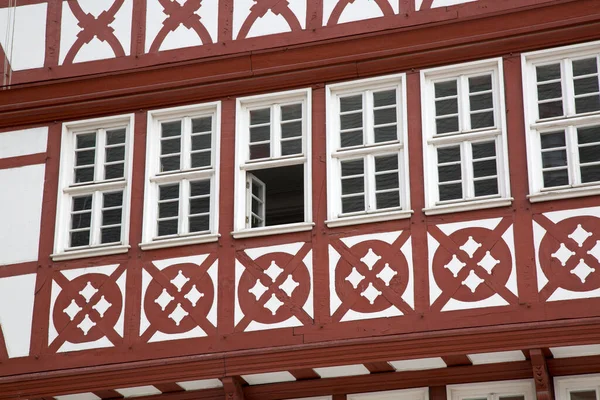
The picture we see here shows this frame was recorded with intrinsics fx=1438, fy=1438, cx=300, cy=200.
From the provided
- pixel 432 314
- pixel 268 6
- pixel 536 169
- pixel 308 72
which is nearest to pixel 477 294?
pixel 432 314

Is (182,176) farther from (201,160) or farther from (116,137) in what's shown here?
(116,137)

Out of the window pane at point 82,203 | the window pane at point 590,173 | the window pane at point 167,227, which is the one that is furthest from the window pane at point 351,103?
the window pane at point 82,203

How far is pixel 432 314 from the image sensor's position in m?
14.5

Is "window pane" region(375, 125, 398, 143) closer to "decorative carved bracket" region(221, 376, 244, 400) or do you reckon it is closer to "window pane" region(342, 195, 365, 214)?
"window pane" region(342, 195, 365, 214)

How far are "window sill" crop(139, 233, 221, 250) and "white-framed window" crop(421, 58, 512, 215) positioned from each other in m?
2.37

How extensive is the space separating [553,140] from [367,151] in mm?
1994

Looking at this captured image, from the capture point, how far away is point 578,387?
1430 cm

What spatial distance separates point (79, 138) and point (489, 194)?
16.3ft

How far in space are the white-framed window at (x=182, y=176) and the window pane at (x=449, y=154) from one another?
252 centimetres

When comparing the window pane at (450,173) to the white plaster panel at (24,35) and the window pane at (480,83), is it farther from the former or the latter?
the white plaster panel at (24,35)

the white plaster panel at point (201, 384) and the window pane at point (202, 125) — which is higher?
the window pane at point (202, 125)

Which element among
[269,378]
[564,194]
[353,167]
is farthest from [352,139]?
[269,378]

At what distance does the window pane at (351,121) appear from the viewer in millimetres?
15758

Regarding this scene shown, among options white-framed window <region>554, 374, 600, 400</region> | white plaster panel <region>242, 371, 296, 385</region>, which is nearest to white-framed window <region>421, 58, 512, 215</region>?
white-framed window <region>554, 374, 600, 400</region>
